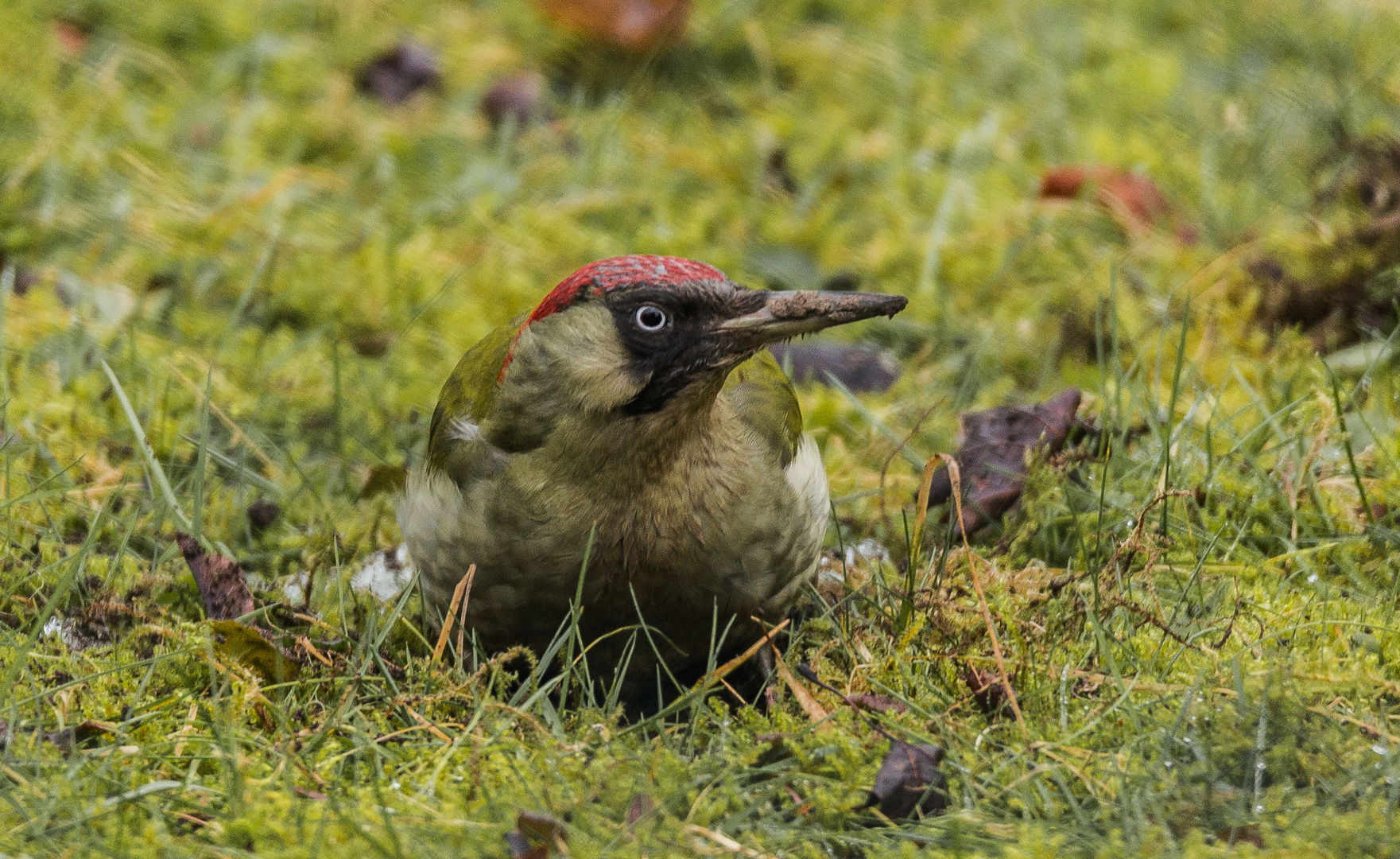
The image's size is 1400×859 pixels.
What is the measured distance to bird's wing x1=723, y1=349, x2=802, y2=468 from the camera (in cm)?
301

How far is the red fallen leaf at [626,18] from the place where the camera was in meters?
5.91

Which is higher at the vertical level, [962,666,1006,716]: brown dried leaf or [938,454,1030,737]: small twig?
[938,454,1030,737]: small twig

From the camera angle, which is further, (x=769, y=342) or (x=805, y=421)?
(x=805, y=421)

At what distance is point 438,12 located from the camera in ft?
21.0

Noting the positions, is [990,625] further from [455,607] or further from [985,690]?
[455,607]

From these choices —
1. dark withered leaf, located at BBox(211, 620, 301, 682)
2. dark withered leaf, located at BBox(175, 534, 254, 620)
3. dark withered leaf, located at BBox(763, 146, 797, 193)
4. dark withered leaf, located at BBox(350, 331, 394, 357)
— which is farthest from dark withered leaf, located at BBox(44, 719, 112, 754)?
dark withered leaf, located at BBox(763, 146, 797, 193)

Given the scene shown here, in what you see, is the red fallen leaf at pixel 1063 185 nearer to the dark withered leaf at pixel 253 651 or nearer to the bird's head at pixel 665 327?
the bird's head at pixel 665 327

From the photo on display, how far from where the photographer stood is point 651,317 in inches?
109

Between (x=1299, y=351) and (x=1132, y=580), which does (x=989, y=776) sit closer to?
(x=1132, y=580)

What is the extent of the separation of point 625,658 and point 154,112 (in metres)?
3.71

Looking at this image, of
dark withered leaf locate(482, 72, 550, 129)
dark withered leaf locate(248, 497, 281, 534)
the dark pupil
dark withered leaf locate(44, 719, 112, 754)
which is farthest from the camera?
dark withered leaf locate(482, 72, 550, 129)

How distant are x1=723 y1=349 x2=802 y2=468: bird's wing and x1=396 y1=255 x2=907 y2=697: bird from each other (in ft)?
0.04

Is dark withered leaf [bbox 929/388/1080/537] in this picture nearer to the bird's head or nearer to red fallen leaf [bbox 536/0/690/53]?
the bird's head

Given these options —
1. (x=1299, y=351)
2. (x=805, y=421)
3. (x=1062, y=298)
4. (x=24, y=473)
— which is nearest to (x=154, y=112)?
(x=24, y=473)
